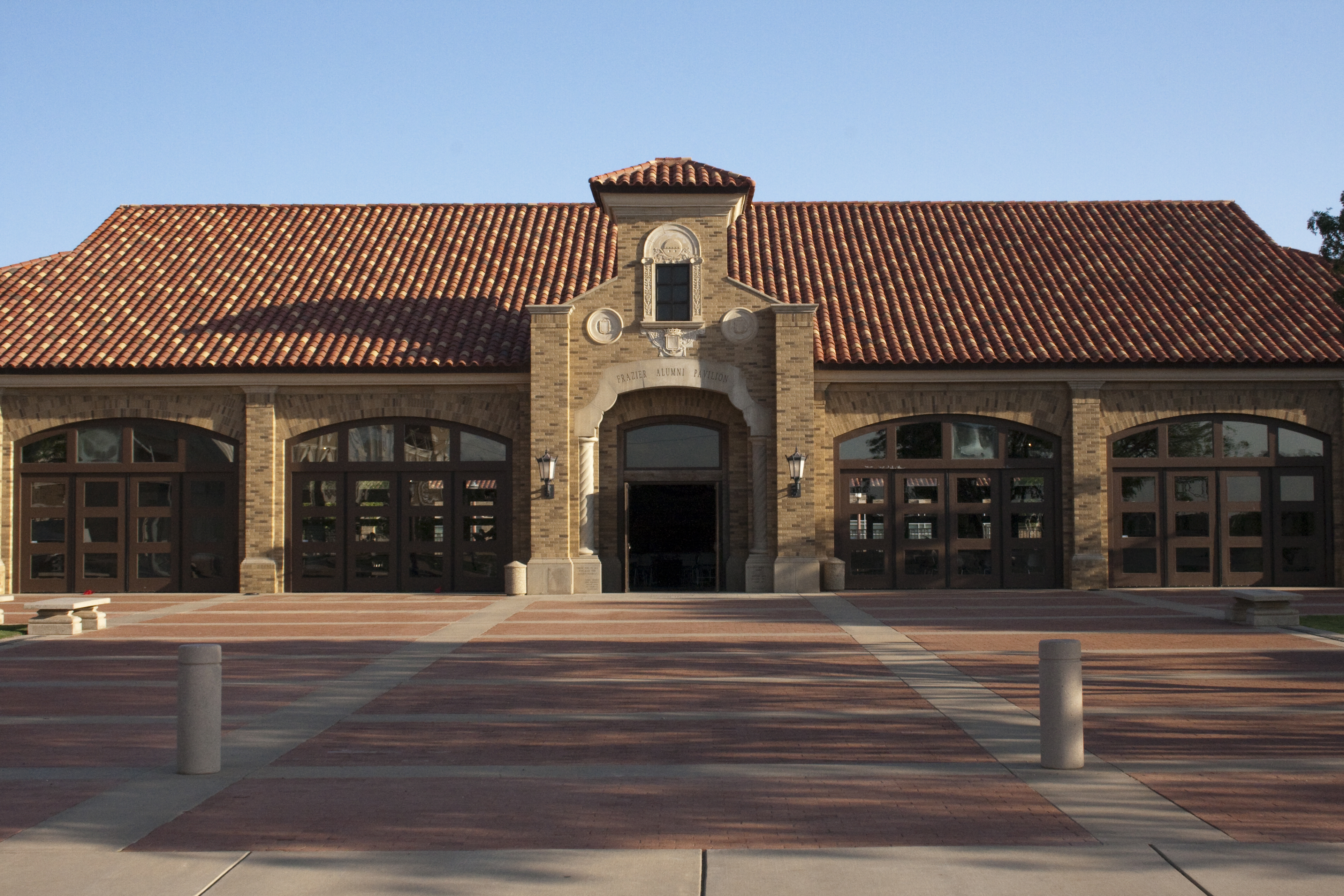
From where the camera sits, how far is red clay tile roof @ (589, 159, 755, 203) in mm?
24391

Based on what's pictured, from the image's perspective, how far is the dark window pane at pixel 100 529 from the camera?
25.9 metres

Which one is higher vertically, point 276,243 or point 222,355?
point 276,243

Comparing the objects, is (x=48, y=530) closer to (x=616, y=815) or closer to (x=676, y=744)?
(x=676, y=744)

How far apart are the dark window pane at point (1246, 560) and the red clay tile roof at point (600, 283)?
4059mm

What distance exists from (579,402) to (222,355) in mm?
7544

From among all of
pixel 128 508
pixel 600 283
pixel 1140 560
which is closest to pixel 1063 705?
pixel 1140 560

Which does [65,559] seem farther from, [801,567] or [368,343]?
[801,567]

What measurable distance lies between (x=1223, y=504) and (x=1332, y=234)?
29.3 ft

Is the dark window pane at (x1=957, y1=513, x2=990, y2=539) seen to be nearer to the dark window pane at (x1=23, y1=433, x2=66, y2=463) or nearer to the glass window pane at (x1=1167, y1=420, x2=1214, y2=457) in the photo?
the glass window pane at (x1=1167, y1=420, x2=1214, y2=457)

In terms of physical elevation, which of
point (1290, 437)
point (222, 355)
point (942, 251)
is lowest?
point (1290, 437)

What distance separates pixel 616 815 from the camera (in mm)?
7277

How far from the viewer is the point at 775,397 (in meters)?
24.4

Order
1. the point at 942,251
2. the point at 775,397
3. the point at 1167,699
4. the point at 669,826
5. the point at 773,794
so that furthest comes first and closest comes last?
Result: the point at 942,251 → the point at 775,397 → the point at 1167,699 → the point at 773,794 → the point at 669,826

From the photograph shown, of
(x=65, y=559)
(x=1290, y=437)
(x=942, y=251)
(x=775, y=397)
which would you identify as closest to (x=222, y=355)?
(x=65, y=559)
